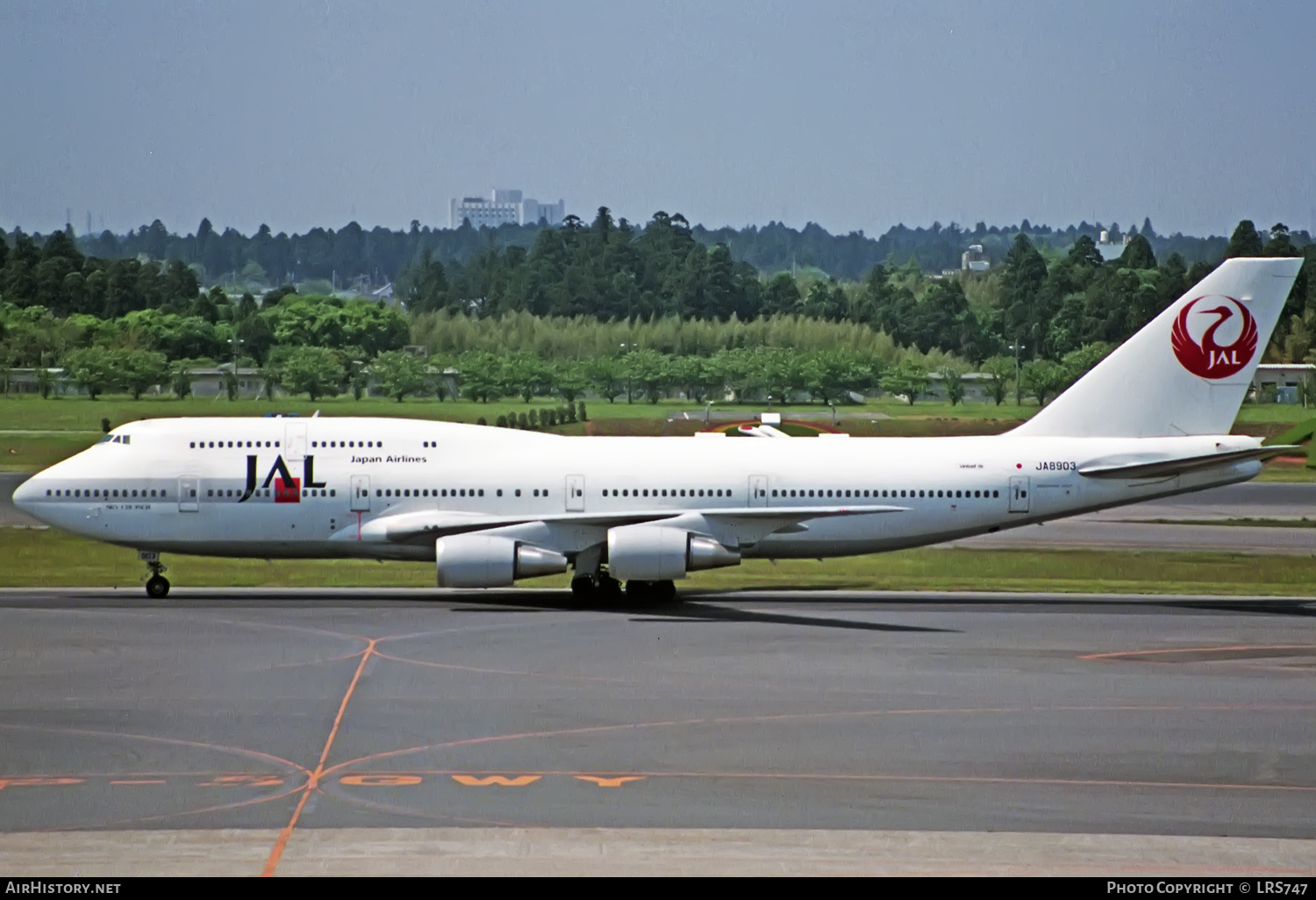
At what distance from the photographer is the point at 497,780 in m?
20.7

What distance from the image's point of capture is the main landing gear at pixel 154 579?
40375 mm

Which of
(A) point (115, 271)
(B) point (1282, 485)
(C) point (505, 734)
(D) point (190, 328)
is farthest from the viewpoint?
(A) point (115, 271)

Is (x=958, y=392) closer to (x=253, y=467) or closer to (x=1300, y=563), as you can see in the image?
(x=1300, y=563)

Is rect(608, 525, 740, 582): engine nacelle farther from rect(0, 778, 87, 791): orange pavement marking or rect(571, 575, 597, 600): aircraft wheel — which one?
rect(0, 778, 87, 791): orange pavement marking

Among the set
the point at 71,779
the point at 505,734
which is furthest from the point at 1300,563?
the point at 71,779

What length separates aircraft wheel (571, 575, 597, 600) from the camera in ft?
134

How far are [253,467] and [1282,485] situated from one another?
2340 inches

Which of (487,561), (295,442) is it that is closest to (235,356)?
(295,442)

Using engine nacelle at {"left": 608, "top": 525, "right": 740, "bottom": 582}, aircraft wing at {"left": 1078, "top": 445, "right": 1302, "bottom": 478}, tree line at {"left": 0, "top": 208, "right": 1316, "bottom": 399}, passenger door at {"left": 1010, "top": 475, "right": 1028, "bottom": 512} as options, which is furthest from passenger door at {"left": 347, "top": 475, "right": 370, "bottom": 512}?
tree line at {"left": 0, "top": 208, "right": 1316, "bottom": 399}

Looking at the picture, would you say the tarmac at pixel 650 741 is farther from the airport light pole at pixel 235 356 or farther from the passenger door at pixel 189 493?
the airport light pole at pixel 235 356

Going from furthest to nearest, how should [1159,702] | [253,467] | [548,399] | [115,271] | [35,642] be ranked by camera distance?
[115,271] < [548,399] < [253,467] < [35,642] < [1159,702]

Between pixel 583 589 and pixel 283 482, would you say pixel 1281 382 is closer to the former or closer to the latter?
pixel 583 589

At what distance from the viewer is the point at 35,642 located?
32.1m

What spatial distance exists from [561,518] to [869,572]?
42.5 ft
